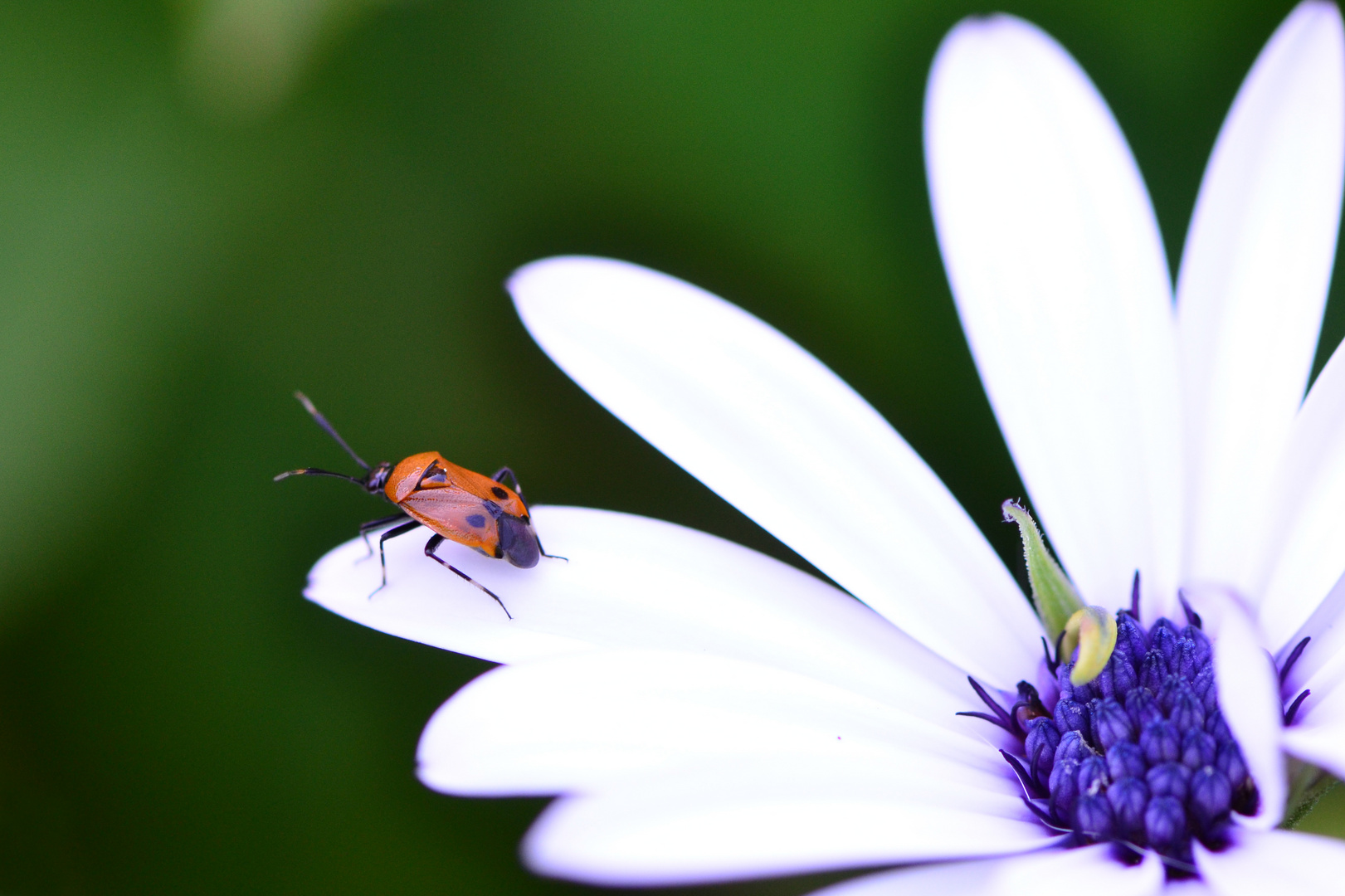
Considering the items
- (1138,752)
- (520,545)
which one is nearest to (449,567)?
(520,545)

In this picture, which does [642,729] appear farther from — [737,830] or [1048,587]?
[1048,587]

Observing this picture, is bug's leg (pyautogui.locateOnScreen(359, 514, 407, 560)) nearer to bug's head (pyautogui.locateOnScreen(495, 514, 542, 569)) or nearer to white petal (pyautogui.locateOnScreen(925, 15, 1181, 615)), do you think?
bug's head (pyautogui.locateOnScreen(495, 514, 542, 569))

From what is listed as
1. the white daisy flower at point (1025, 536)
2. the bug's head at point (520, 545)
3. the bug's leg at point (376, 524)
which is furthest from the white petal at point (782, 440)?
the bug's leg at point (376, 524)

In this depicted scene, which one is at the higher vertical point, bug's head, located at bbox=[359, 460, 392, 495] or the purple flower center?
bug's head, located at bbox=[359, 460, 392, 495]

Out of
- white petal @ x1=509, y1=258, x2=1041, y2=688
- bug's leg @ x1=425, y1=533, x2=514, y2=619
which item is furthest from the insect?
white petal @ x1=509, y1=258, x2=1041, y2=688

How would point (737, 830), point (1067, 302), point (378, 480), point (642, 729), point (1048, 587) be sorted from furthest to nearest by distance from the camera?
point (378, 480), point (1067, 302), point (1048, 587), point (642, 729), point (737, 830)

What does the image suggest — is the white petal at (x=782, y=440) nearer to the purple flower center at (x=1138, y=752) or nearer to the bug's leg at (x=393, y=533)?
the purple flower center at (x=1138, y=752)

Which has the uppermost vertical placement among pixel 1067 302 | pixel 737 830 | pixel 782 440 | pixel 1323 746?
pixel 1067 302
